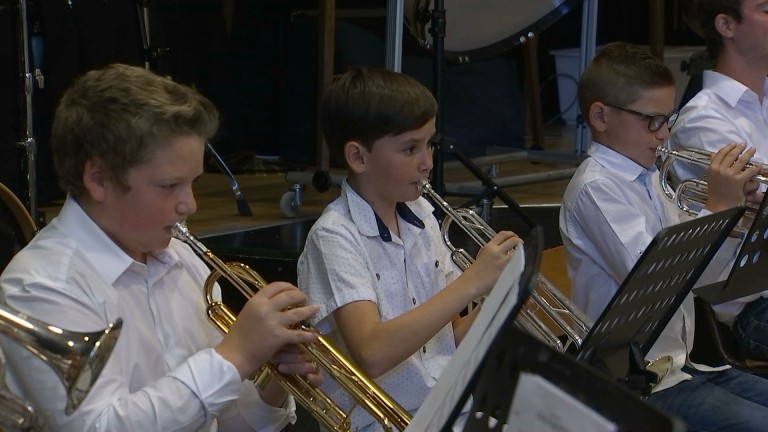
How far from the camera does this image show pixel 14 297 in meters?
1.47

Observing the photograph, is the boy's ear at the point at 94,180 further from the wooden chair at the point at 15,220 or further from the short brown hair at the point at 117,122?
the wooden chair at the point at 15,220

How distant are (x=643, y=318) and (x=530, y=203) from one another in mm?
2388

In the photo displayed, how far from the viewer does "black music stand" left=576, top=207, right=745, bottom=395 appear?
159 cm

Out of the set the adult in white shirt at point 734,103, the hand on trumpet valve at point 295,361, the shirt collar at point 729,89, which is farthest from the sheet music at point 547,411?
the shirt collar at point 729,89

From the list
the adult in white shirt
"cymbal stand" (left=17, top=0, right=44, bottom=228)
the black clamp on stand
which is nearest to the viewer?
the adult in white shirt

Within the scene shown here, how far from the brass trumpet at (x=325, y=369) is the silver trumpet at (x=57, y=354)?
47cm

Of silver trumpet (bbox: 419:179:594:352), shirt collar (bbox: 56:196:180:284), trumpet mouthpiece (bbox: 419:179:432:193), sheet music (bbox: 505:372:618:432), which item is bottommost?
silver trumpet (bbox: 419:179:594:352)

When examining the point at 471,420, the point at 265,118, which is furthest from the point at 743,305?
the point at 265,118

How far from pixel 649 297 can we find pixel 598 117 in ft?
2.81

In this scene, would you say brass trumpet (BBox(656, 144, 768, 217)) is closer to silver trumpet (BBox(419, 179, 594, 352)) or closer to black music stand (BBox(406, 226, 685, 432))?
silver trumpet (BBox(419, 179, 594, 352))

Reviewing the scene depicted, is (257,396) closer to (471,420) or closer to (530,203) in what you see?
(471,420)

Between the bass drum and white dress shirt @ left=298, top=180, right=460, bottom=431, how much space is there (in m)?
1.69

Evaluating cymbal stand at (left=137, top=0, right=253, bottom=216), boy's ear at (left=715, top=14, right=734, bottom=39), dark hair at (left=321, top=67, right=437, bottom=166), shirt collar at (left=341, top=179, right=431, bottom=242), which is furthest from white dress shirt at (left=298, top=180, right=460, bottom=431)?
cymbal stand at (left=137, top=0, right=253, bottom=216)

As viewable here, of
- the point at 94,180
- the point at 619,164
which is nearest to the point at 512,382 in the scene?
the point at 94,180
